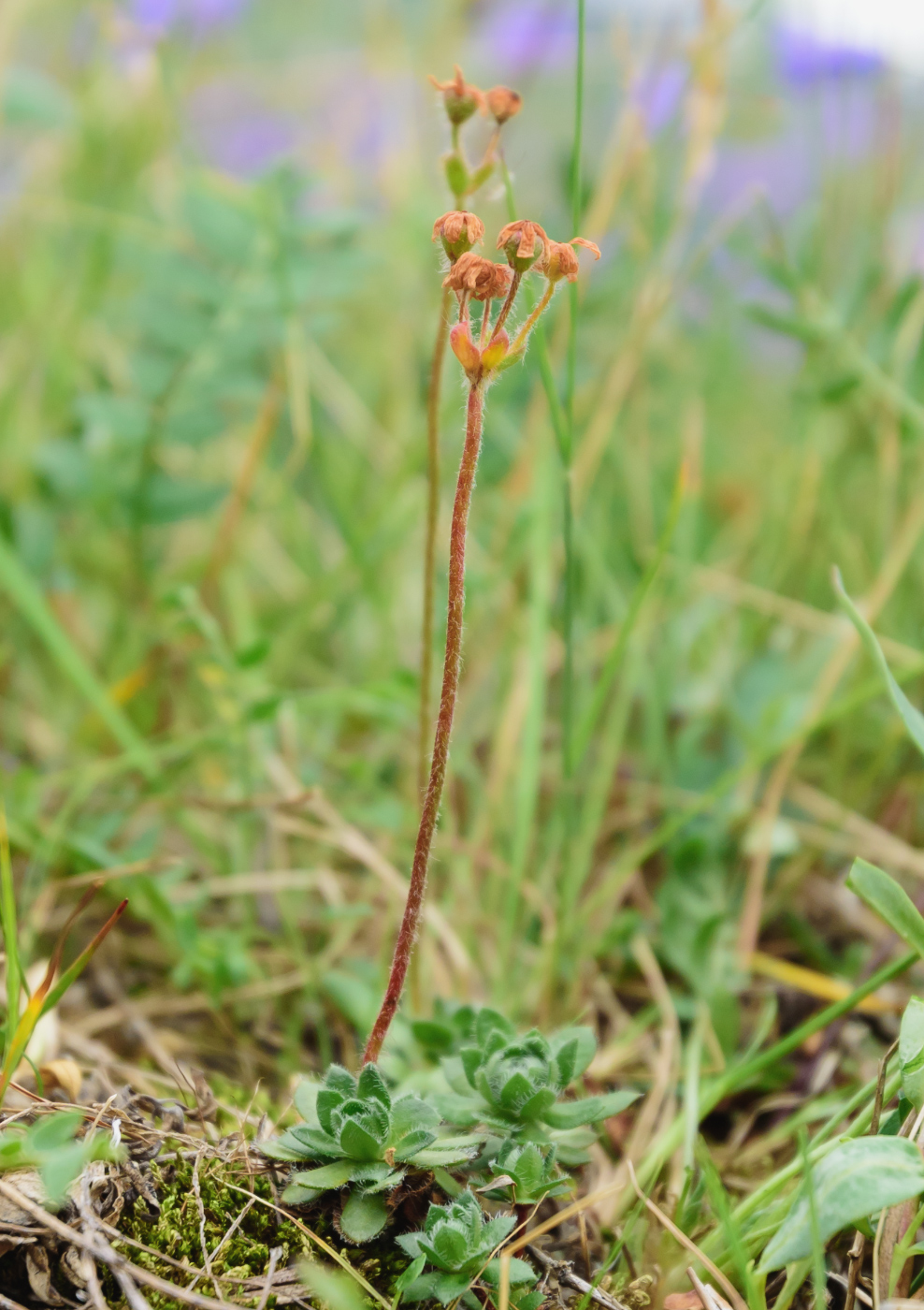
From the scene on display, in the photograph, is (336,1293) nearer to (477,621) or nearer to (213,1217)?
(213,1217)

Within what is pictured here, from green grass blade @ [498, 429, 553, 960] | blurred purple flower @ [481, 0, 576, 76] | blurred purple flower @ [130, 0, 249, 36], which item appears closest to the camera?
green grass blade @ [498, 429, 553, 960]

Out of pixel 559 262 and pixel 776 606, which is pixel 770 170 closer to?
pixel 776 606

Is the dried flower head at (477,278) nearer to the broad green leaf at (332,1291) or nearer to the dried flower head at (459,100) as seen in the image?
the dried flower head at (459,100)

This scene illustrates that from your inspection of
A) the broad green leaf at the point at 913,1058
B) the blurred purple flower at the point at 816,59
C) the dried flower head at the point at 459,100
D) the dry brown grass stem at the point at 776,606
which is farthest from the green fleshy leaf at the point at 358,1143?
the blurred purple flower at the point at 816,59

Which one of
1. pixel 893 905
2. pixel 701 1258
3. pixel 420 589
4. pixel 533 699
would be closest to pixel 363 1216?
pixel 701 1258

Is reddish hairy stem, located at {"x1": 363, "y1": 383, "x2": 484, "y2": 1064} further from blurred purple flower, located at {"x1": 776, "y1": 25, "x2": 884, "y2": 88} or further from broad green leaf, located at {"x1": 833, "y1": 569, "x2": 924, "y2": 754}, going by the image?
blurred purple flower, located at {"x1": 776, "y1": 25, "x2": 884, "y2": 88}

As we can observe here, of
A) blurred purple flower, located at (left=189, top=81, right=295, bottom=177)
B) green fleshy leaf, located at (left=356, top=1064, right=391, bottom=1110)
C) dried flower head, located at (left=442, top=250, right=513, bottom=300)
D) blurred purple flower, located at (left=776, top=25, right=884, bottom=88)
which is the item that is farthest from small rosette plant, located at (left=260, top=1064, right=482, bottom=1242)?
blurred purple flower, located at (left=189, top=81, right=295, bottom=177)
